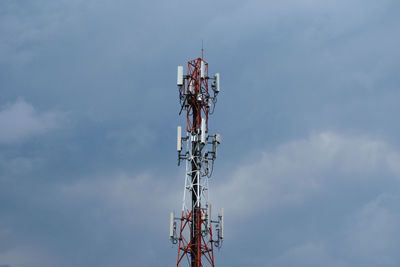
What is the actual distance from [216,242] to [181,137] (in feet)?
49.3

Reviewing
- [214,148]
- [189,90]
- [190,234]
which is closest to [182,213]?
[190,234]

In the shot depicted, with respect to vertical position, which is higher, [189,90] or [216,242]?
[189,90]

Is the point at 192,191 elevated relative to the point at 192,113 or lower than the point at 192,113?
lower

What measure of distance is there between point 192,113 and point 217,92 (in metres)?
4.93

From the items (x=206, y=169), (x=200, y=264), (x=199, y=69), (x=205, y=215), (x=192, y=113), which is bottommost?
(x=200, y=264)

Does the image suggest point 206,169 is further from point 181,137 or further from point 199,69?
point 199,69

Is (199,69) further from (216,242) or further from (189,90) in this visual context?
(216,242)

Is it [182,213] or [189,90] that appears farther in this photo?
[189,90]

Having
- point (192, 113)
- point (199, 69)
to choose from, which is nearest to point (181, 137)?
point (192, 113)

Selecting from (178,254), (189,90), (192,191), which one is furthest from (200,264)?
(189,90)

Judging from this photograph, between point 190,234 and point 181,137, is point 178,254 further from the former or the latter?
point 181,137

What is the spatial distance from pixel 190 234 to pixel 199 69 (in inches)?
942

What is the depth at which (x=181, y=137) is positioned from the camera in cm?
9619

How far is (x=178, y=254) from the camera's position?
298 ft
